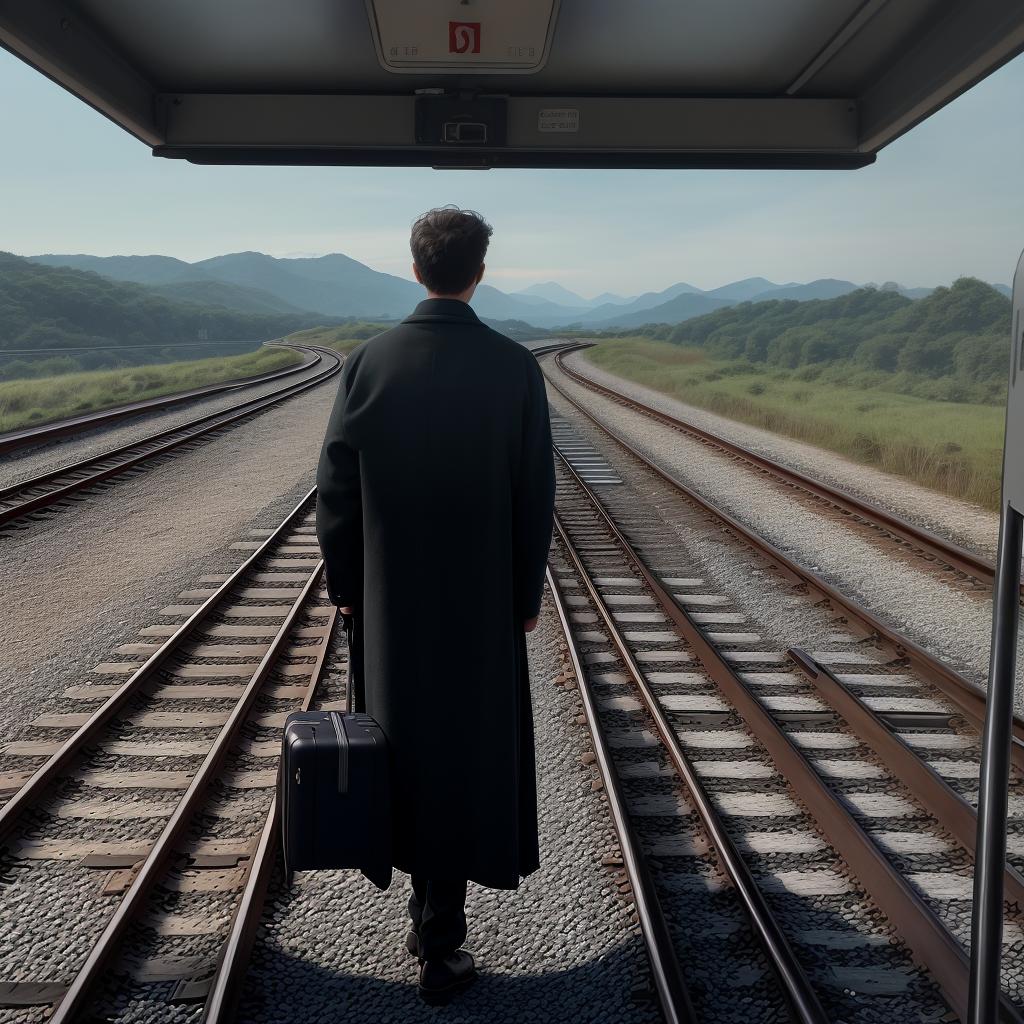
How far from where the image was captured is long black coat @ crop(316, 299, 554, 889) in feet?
7.96

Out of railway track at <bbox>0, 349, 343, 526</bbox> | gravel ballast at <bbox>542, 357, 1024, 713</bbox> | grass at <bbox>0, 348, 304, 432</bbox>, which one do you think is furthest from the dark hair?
grass at <bbox>0, 348, 304, 432</bbox>

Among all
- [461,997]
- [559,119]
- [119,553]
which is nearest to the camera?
[461,997]

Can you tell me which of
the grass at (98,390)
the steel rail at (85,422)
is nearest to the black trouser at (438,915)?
the steel rail at (85,422)

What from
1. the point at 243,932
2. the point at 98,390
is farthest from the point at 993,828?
the point at 98,390

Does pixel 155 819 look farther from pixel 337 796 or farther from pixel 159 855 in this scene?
pixel 337 796

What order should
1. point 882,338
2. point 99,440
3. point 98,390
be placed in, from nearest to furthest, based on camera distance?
point 99,440, point 98,390, point 882,338

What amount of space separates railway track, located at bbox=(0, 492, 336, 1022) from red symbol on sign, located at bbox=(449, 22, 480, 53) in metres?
3.36

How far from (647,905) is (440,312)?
7.04 feet

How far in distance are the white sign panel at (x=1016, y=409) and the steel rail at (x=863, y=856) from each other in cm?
187

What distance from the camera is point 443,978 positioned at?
2830mm

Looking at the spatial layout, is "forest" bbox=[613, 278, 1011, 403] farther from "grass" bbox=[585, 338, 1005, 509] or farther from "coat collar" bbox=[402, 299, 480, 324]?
"coat collar" bbox=[402, 299, 480, 324]

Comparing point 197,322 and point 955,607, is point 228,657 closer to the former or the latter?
point 955,607

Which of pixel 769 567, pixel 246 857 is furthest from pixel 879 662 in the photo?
pixel 246 857

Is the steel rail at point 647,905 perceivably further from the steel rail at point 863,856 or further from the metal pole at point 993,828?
the metal pole at point 993,828
